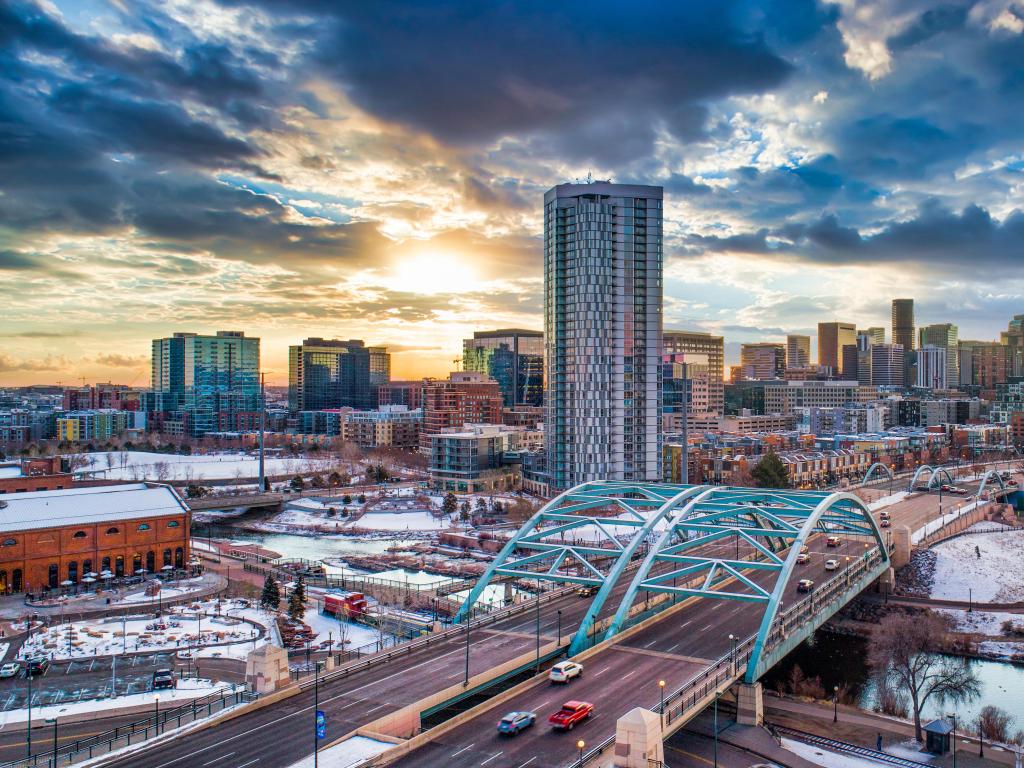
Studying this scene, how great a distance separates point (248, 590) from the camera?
6950cm

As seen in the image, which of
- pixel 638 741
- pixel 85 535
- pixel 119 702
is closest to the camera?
pixel 638 741

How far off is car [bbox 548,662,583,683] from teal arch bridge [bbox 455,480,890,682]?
5.14 metres

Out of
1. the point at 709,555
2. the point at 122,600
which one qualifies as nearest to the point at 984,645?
the point at 709,555

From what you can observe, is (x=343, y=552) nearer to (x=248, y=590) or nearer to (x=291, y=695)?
(x=248, y=590)

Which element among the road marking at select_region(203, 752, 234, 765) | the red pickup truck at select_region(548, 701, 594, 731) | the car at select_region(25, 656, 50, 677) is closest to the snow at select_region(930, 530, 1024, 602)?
the red pickup truck at select_region(548, 701, 594, 731)

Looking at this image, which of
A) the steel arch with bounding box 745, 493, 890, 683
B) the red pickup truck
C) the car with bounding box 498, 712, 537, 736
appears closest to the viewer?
the car with bounding box 498, 712, 537, 736

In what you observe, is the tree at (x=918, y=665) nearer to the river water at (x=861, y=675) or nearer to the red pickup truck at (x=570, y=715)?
the river water at (x=861, y=675)

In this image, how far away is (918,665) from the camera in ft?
151

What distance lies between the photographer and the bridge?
3219 centimetres

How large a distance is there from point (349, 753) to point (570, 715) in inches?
361

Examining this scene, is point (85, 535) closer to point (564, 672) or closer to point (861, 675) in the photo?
point (564, 672)

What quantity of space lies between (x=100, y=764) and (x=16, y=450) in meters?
Result: 190

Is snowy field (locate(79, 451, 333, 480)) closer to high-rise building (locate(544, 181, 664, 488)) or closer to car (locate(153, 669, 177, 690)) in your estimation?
→ high-rise building (locate(544, 181, 664, 488))

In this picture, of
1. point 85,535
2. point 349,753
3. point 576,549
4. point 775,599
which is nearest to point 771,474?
point 576,549
